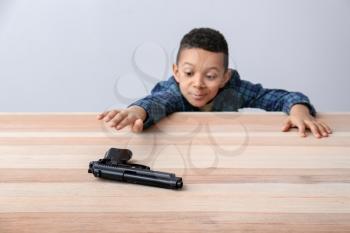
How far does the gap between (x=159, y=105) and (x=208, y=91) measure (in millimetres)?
321

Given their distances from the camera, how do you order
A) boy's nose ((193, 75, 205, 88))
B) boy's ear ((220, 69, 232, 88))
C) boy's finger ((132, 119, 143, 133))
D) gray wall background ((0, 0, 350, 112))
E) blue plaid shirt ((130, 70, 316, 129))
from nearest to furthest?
boy's finger ((132, 119, 143, 133)), blue plaid shirt ((130, 70, 316, 129)), boy's nose ((193, 75, 205, 88)), boy's ear ((220, 69, 232, 88)), gray wall background ((0, 0, 350, 112))

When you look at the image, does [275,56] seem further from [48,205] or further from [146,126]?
[48,205]

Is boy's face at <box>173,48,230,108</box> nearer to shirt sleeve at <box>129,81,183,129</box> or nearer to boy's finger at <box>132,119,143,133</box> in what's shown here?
shirt sleeve at <box>129,81,183,129</box>

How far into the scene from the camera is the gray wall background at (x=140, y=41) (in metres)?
2.89

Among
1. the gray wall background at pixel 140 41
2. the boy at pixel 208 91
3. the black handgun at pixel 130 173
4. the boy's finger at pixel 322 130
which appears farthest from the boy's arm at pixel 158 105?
the gray wall background at pixel 140 41

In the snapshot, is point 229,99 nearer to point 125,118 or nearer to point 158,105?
point 158,105

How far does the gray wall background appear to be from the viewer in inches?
114

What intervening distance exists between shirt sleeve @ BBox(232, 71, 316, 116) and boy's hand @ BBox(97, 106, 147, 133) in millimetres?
367

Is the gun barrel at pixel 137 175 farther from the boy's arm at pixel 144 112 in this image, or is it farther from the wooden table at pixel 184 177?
the boy's arm at pixel 144 112

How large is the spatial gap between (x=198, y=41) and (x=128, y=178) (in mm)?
801

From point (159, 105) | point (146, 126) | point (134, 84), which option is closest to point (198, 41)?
point (134, 84)

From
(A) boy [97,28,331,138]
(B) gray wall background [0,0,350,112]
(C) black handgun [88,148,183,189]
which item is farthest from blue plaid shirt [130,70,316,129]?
(B) gray wall background [0,0,350,112]

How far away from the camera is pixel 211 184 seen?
759mm

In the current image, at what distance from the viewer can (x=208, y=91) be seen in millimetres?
1449
